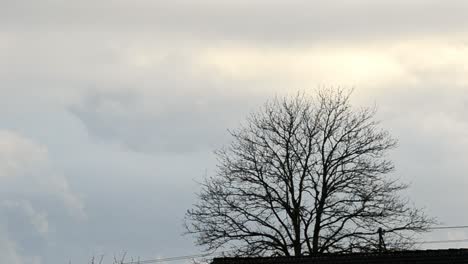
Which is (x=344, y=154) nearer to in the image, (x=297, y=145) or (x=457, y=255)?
(x=297, y=145)

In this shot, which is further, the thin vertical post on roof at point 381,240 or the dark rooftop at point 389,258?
the thin vertical post on roof at point 381,240

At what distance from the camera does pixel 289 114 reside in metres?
58.4

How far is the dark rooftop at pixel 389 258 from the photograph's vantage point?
148 feet

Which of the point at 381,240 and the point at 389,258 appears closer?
the point at 389,258

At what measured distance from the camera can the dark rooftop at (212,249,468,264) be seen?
1777 inches

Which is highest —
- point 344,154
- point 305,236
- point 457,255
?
point 344,154

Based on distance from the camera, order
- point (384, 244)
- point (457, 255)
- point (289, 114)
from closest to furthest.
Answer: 1. point (457, 255)
2. point (384, 244)
3. point (289, 114)

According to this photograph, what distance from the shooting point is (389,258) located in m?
45.8

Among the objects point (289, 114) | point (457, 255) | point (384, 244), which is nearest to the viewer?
point (457, 255)

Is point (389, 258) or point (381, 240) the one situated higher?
point (381, 240)

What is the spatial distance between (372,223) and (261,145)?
6.19 metres

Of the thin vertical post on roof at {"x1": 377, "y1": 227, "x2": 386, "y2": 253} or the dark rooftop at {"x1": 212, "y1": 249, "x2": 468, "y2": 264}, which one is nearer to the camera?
the dark rooftop at {"x1": 212, "y1": 249, "x2": 468, "y2": 264}

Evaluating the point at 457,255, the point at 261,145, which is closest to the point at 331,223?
the point at 261,145

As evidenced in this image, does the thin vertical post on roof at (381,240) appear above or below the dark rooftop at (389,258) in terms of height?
above
